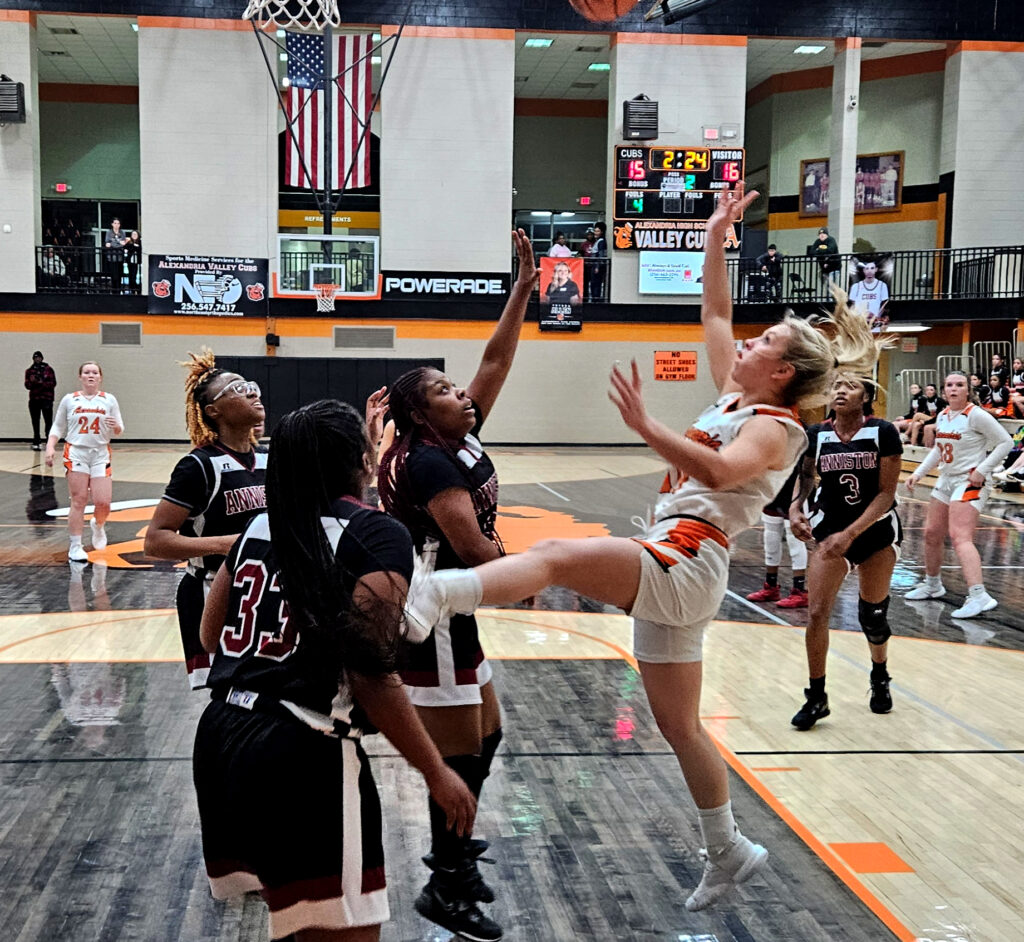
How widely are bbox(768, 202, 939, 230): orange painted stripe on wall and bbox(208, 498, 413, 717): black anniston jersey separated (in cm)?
2452

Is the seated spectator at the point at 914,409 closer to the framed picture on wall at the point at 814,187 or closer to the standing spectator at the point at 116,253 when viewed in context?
the framed picture on wall at the point at 814,187

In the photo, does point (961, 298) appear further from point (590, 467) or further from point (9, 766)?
point (9, 766)

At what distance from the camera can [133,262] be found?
21.8 meters

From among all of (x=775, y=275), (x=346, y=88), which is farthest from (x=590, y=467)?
(x=346, y=88)

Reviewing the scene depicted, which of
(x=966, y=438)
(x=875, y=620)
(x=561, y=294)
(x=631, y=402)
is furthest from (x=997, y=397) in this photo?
(x=631, y=402)

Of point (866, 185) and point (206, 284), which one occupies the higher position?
point (866, 185)

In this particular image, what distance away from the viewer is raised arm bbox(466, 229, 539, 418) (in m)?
3.54

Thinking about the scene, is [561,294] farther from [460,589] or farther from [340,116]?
[460,589]

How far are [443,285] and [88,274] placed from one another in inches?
288

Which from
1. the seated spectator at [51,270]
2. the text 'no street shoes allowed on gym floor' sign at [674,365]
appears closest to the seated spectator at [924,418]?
the text 'no street shoes allowed on gym floor' sign at [674,365]

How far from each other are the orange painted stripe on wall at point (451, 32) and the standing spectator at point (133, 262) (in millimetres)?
6556

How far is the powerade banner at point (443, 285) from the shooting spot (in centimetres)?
2182

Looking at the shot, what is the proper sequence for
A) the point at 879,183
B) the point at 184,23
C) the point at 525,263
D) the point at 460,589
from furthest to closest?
the point at 879,183 < the point at 184,23 < the point at 525,263 < the point at 460,589

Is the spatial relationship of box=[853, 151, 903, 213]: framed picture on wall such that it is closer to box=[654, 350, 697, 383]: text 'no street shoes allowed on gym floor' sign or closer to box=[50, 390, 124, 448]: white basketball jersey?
box=[654, 350, 697, 383]: text 'no street shoes allowed on gym floor' sign
